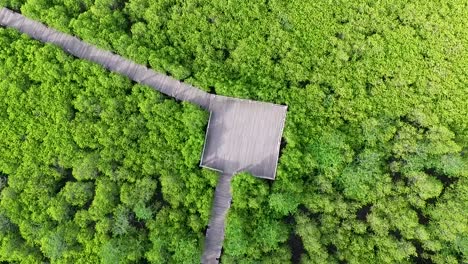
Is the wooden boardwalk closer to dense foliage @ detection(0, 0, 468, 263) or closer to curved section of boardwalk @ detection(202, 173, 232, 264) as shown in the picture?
curved section of boardwalk @ detection(202, 173, 232, 264)

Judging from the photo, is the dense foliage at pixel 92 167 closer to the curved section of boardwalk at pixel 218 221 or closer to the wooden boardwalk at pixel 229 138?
the curved section of boardwalk at pixel 218 221

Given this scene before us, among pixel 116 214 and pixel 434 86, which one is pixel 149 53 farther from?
pixel 434 86

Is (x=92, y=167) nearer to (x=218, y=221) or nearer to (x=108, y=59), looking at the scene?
(x=108, y=59)

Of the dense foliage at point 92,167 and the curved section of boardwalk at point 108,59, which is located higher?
the curved section of boardwalk at point 108,59

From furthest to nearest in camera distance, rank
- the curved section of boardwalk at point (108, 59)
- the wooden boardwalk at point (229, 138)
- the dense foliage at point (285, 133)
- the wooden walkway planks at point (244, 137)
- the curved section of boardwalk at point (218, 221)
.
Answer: the curved section of boardwalk at point (108, 59)
the wooden walkway planks at point (244, 137)
the wooden boardwalk at point (229, 138)
the curved section of boardwalk at point (218, 221)
the dense foliage at point (285, 133)

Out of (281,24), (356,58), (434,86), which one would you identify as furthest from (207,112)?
(434,86)

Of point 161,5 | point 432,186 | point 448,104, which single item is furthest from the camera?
point 161,5

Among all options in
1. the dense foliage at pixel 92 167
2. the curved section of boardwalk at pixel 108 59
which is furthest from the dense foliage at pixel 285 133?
the curved section of boardwalk at pixel 108 59
